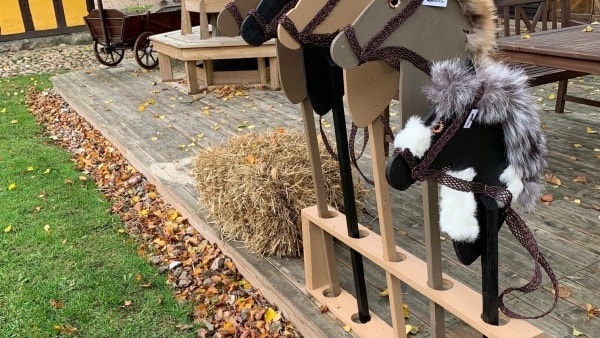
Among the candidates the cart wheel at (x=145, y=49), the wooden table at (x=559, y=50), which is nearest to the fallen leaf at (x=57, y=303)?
the wooden table at (x=559, y=50)

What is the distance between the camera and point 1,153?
208 inches

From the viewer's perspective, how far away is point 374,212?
130 inches

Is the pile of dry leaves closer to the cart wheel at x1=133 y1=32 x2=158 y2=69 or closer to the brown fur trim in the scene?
the brown fur trim

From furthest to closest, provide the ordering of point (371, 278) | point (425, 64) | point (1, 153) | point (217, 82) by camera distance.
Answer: point (217, 82) → point (1, 153) → point (371, 278) → point (425, 64)

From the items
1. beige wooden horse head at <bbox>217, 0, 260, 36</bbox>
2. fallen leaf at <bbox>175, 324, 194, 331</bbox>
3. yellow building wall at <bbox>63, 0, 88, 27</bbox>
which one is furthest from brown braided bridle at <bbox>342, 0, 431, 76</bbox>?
yellow building wall at <bbox>63, 0, 88, 27</bbox>

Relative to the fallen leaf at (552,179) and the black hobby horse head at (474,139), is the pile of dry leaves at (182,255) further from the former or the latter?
the fallen leaf at (552,179)

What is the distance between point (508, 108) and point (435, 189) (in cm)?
37

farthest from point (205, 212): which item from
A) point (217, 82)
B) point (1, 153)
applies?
point (217, 82)

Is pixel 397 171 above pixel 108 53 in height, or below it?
above

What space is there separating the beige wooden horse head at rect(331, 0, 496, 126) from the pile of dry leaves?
134 centimetres

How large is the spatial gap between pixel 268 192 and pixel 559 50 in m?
1.69

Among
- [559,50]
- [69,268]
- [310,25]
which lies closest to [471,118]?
[310,25]

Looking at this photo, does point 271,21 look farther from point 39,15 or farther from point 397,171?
point 39,15

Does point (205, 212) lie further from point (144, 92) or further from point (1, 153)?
point (144, 92)
